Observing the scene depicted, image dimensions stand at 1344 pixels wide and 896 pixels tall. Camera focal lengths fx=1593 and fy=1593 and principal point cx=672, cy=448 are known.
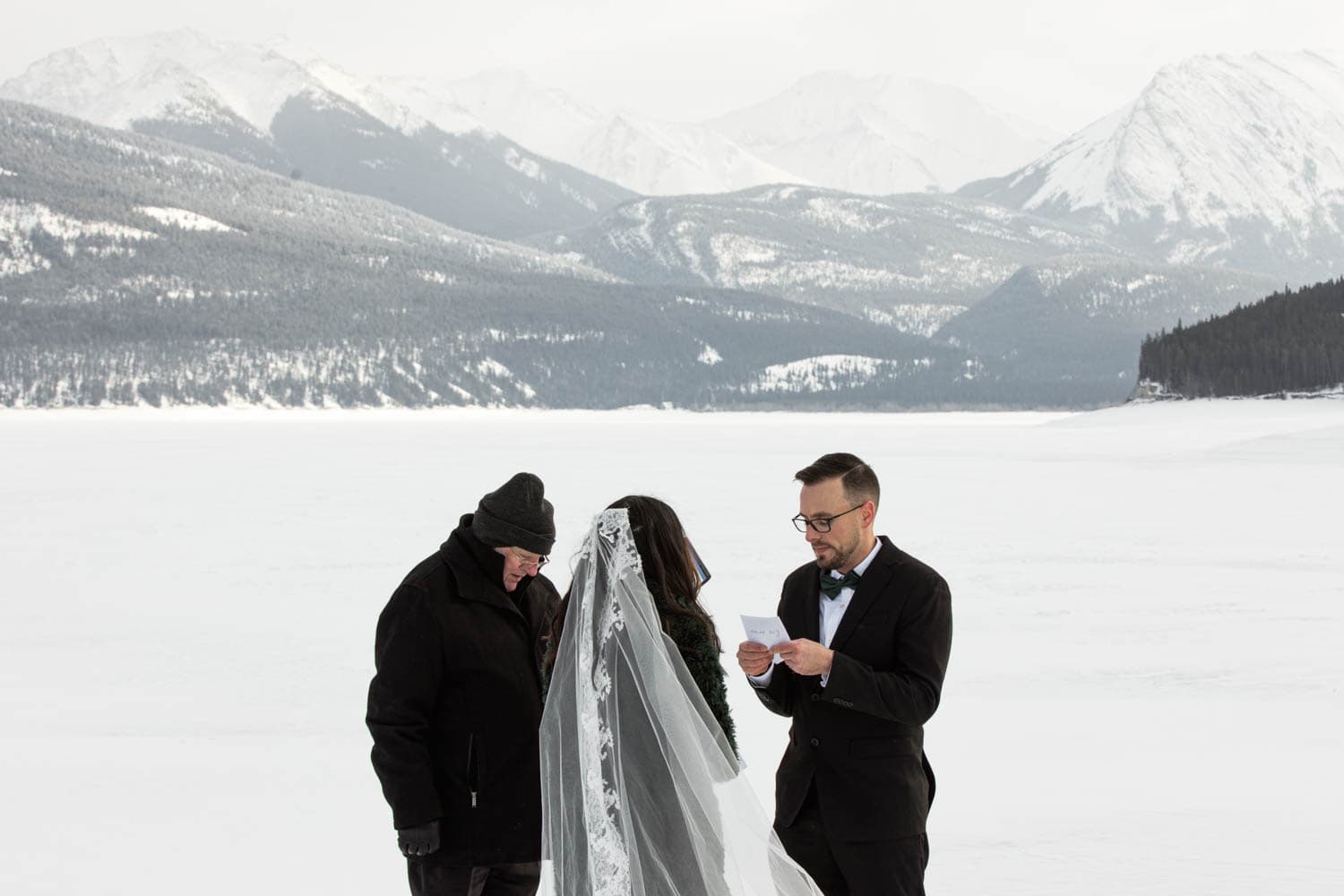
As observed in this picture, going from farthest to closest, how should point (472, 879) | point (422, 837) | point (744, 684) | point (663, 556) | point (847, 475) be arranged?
point (744, 684)
point (472, 879)
point (422, 837)
point (847, 475)
point (663, 556)

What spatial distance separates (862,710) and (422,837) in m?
1.39

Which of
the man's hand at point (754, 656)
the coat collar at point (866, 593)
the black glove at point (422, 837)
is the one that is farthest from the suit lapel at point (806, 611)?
the black glove at point (422, 837)

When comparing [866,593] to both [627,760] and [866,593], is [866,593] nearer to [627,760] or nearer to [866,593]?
[866,593]

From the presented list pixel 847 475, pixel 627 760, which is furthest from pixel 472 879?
pixel 847 475

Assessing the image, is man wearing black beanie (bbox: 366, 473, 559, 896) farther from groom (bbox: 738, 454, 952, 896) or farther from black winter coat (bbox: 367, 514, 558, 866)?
groom (bbox: 738, 454, 952, 896)

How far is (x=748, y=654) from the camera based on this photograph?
180 inches

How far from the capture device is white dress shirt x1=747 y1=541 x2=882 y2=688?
4832 mm

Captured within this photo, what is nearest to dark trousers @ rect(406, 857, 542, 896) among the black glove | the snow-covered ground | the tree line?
the black glove

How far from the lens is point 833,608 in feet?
16.1

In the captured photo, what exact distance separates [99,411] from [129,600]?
123 m

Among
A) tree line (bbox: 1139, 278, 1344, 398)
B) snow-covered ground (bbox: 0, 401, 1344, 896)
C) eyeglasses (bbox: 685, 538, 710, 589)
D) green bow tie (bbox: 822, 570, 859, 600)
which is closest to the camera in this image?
eyeglasses (bbox: 685, 538, 710, 589)

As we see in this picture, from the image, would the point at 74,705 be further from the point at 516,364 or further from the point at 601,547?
the point at 516,364

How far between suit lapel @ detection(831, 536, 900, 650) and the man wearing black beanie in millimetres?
939

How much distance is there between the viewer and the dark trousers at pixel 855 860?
15.6 ft
